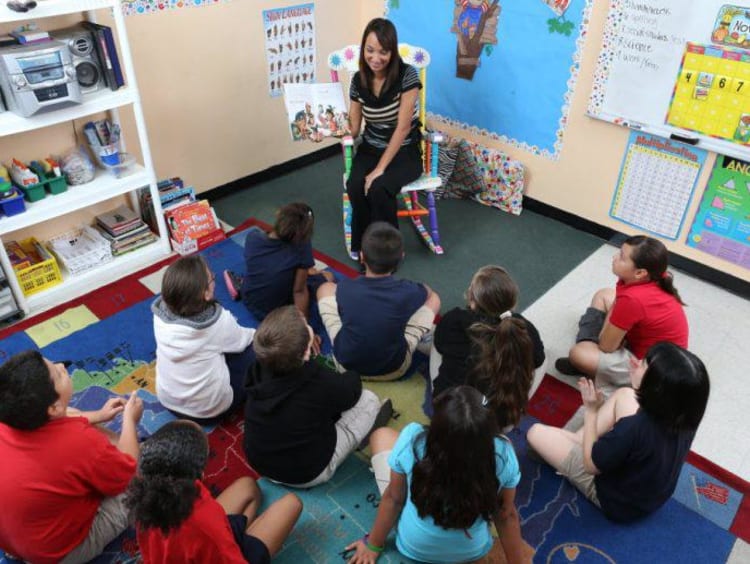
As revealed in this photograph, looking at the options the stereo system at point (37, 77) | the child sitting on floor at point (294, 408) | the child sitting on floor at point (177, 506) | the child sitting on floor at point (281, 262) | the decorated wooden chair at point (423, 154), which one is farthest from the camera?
the decorated wooden chair at point (423, 154)

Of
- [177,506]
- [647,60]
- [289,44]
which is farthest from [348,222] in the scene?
[177,506]

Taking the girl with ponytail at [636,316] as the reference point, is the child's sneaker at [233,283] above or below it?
below

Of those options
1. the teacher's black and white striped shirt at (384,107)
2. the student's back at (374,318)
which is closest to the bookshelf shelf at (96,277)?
the teacher's black and white striped shirt at (384,107)

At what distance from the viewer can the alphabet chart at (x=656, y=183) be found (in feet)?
9.48

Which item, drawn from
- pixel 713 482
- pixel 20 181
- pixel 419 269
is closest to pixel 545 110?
pixel 419 269

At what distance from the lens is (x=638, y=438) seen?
156 centimetres

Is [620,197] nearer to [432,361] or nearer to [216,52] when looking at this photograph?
[432,361]

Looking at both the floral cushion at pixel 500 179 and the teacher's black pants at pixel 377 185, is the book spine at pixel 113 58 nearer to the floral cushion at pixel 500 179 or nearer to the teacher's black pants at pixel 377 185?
the teacher's black pants at pixel 377 185

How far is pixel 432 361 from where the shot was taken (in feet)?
7.03

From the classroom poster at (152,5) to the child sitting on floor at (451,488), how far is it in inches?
97.4

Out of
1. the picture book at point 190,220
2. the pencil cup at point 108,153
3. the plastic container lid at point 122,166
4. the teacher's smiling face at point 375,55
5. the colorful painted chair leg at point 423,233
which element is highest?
the teacher's smiling face at point 375,55

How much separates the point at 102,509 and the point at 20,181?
163 cm

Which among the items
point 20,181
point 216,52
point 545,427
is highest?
point 216,52

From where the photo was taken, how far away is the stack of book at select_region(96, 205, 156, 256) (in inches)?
118
